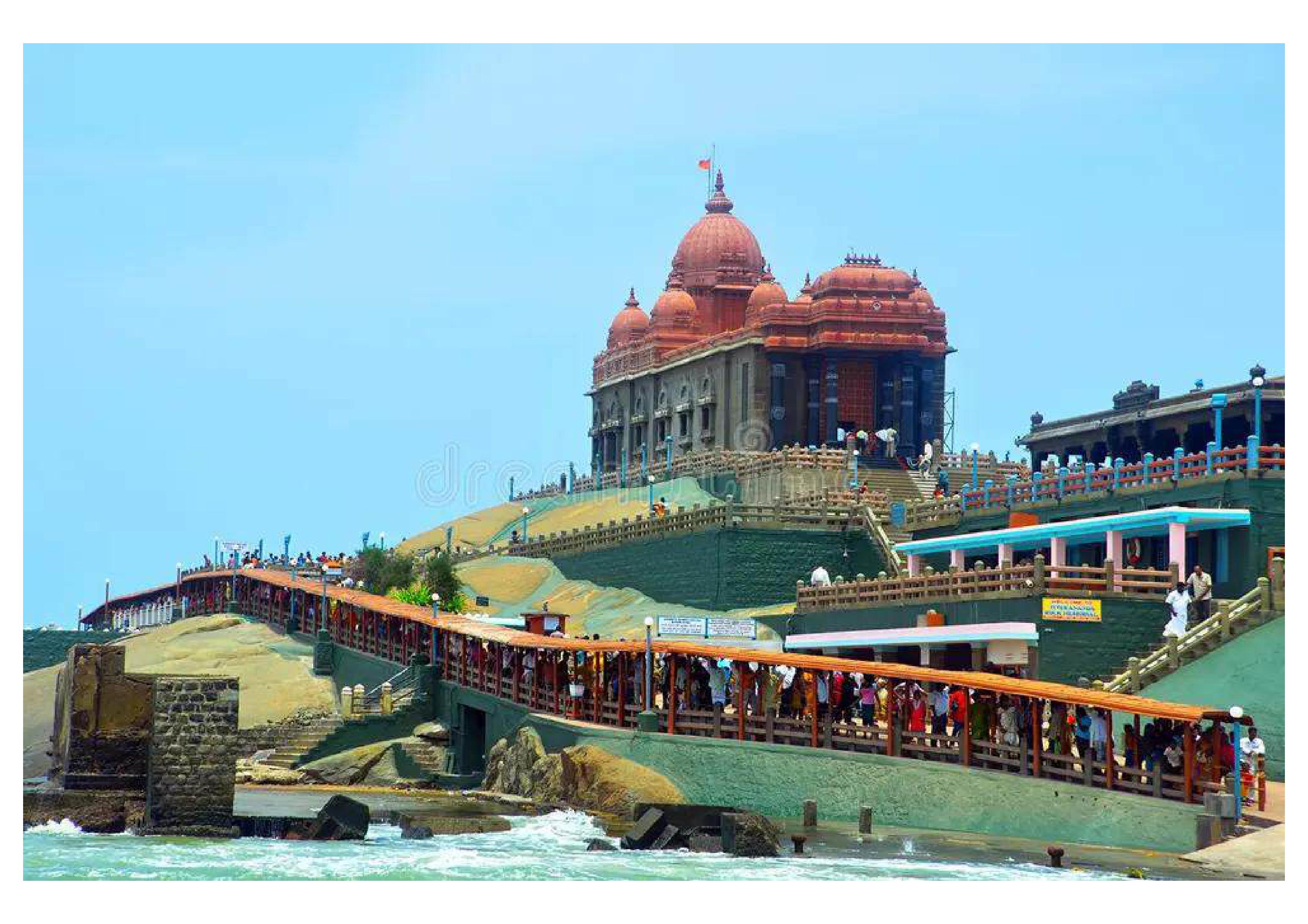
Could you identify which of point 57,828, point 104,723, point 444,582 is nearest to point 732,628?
point 104,723

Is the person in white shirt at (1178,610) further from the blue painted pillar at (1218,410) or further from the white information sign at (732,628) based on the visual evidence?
the white information sign at (732,628)

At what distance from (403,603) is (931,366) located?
27.6 meters

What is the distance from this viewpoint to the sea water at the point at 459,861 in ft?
113

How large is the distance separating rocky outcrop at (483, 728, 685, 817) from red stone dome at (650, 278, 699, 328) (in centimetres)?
4982

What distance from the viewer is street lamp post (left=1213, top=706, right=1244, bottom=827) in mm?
34688

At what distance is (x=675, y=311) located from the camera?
324ft

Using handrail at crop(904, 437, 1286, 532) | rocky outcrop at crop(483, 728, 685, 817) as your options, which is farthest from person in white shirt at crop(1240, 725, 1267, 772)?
handrail at crop(904, 437, 1286, 532)

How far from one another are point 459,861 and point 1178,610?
55.7 ft

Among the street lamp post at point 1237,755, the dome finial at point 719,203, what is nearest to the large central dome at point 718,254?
the dome finial at point 719,203

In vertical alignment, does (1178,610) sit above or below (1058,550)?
below

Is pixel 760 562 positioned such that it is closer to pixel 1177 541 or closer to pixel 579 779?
pixel 1177 541

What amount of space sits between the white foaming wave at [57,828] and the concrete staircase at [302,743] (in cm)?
1288
